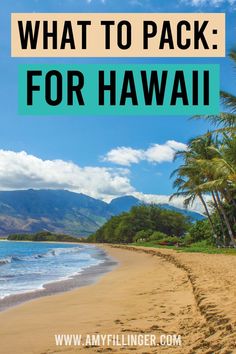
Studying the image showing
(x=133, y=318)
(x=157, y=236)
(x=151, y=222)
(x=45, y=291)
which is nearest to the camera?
(x=133, y=318)

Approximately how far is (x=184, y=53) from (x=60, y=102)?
10.00 feet

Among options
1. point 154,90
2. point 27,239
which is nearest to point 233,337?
point 154,90

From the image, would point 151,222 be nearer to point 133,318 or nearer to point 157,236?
point 157,236

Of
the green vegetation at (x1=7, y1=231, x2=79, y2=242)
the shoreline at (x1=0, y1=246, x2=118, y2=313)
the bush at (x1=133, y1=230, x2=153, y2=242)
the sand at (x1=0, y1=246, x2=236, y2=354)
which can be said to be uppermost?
the sand at (x1=0, y1=246, x2=236, y2=354)

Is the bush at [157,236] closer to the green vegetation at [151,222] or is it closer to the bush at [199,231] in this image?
the green vegetation at [151,222]

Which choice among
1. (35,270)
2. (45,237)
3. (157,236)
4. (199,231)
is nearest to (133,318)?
(35,270)

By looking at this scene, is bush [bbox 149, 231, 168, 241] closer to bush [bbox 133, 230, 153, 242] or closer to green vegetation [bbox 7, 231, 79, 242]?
bush [bbox 133, 230, 153, 242]

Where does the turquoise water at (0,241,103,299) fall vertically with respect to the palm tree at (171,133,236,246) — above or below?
below

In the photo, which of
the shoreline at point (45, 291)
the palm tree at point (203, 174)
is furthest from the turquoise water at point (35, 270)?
the palm tree at point (203, 174)

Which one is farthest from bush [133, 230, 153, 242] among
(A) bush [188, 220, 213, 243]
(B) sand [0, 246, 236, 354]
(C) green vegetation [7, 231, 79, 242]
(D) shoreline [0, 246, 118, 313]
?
(C) green vegetation [7, 231, 79, 242]

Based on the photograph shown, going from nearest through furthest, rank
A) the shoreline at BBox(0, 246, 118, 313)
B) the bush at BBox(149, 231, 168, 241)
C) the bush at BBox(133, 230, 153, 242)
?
the shoreline at BBox(0, 246, 118, 313) < the bush at BBox(149, 231, 168, 241) < the bush at BBox(133, 230, 153, 242)

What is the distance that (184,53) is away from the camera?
9.99m

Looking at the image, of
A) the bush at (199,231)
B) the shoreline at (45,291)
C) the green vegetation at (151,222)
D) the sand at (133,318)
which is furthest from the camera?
the green vegetation at (151,222)

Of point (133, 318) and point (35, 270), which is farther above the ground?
point (133, 318)
